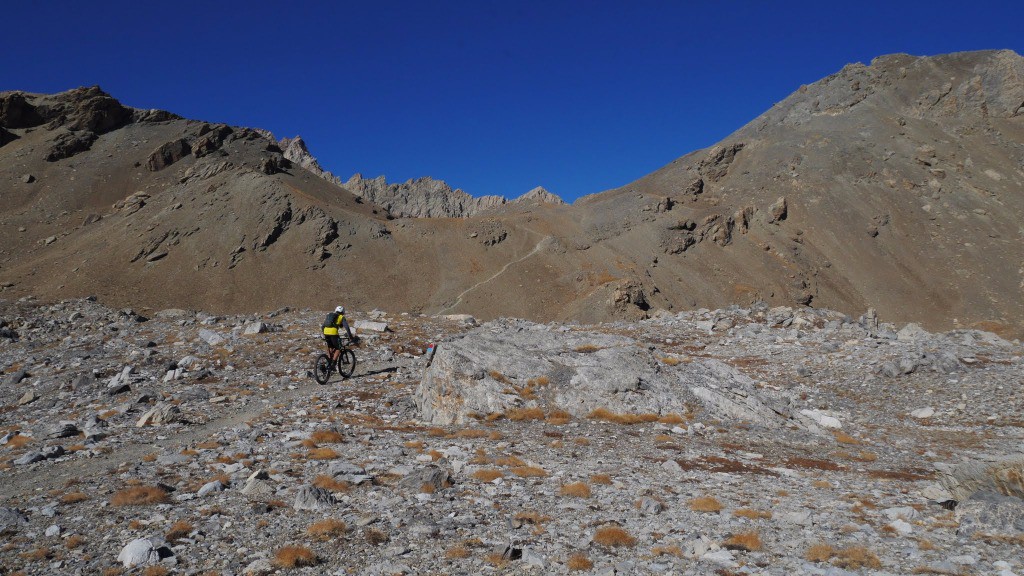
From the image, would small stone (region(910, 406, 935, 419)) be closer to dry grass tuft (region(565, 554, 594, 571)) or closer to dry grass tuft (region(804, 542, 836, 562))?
dry grass tuft (region(804, 542, 836, 562))

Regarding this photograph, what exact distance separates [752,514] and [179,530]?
909cm

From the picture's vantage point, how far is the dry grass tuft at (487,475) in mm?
11055

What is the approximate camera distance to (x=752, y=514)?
30.3 feet

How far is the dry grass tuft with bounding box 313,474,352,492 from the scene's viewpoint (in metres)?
10.3

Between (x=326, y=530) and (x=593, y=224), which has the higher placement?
(x=593, y=224)

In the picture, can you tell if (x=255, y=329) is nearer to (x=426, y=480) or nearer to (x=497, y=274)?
(x=426, y=480)

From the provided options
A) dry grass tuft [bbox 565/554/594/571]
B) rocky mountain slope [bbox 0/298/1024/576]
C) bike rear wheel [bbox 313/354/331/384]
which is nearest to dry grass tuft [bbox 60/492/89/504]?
rocky mountain slope [bbox 0/298/1024/576]

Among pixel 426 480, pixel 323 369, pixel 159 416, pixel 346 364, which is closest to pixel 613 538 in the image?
pixel 426 480

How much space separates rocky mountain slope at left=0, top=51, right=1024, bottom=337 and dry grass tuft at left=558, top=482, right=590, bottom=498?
201 ft

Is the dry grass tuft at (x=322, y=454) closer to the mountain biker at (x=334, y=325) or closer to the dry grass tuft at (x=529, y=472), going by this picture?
the dry grass tuft at (x=529, y=472)

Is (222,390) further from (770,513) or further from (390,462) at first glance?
(770,513)

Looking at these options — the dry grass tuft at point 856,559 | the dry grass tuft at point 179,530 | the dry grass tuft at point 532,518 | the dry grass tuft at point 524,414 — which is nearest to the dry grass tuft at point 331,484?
the dry grass tuft at point 179,530

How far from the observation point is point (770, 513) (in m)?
9.34

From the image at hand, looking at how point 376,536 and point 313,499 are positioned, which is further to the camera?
point 313,499
